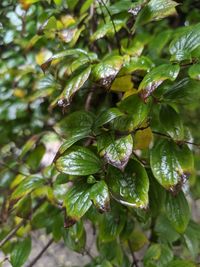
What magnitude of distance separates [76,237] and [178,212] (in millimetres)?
225

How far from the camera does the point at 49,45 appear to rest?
1.25m

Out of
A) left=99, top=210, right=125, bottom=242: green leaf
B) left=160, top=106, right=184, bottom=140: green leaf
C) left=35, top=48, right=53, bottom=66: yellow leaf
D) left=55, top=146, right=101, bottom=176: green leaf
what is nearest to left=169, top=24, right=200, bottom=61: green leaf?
left=160, top=106, right=184, bottom=140: green leaf

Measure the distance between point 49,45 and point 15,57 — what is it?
0.64ft

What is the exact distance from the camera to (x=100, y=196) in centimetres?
65

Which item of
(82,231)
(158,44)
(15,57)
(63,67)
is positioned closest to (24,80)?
(15,57)

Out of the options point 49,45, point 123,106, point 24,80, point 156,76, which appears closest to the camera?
point 156,76

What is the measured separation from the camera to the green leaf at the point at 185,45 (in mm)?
688

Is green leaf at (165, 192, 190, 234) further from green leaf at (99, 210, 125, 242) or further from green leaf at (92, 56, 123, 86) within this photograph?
green leaf at (92, 56, 123, 86)

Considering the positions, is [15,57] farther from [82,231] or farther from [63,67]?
[82,231]

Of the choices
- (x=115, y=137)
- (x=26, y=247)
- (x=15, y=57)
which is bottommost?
(x=26, y=247)

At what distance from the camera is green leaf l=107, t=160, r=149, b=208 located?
0.69 m

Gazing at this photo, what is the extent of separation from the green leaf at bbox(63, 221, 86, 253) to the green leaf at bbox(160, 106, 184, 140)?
28cm

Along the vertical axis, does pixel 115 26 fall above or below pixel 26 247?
above

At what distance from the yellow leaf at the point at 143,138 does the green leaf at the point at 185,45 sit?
0.15 metres
